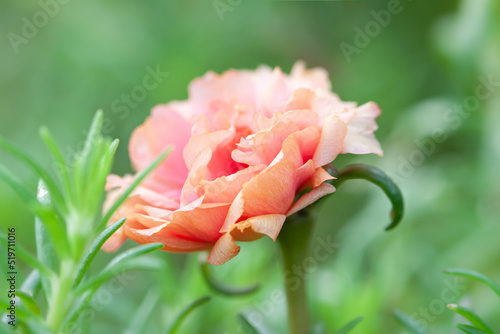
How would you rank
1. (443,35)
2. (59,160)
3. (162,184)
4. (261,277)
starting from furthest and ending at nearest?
1. (443,35)
2. (261,277)
3. (162,184)
4. (59,160)

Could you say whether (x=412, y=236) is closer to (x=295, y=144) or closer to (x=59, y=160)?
(x=295, y=144)

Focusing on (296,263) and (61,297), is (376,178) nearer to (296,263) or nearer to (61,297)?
(296,263)

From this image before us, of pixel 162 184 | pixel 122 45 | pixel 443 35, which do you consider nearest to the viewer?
pixel 162 184

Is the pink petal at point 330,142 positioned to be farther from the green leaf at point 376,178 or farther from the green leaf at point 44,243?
the green leaf at point 44,243

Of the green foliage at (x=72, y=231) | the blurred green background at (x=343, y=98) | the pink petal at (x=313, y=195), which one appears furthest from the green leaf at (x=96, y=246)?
the blurred green background at (x=343, y=98)

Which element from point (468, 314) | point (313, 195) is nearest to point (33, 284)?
point (313, 195)

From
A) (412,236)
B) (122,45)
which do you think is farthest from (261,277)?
(122,45)

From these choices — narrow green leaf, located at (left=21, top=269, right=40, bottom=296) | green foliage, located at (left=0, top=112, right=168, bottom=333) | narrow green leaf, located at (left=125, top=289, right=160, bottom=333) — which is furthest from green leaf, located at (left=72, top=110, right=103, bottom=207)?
narrow green leaf, located at (left=125, top=289, right=160, bottom=333)
